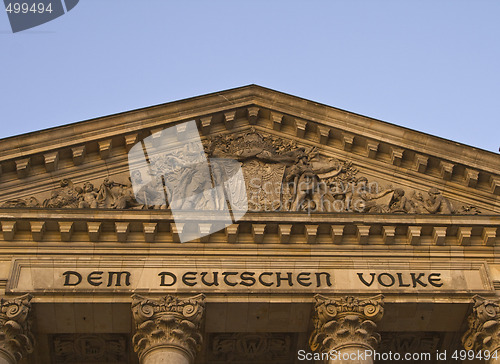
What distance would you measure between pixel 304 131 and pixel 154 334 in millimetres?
7407

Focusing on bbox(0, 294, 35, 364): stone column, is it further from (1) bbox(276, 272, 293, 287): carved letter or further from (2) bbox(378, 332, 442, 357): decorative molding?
(2) bbox(378, 332, 442, 357): decorative molding

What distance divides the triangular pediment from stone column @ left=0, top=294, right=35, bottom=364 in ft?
10.4

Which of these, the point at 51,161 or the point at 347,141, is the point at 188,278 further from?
the point at 347,141

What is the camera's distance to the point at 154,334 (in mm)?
18391

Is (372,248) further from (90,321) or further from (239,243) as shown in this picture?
(90,321)

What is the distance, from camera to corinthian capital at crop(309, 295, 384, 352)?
1873 cm

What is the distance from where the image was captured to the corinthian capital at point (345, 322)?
18.7 meters

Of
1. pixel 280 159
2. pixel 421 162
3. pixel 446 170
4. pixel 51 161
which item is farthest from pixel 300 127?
pixel 51 161

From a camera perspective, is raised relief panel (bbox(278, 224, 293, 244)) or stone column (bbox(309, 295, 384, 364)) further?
raised relief panel (bbox(278, 224, 293, 244))

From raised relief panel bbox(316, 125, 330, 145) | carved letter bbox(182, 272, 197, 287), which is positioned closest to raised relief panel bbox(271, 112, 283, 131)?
raised relief panel bbox(316, 125, 330, 145)

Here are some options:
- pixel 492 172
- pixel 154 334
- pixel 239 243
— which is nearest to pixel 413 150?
pixel 492 172

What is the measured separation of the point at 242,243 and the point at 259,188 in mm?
1929

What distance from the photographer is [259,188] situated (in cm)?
2170

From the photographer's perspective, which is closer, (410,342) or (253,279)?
(253,279)
